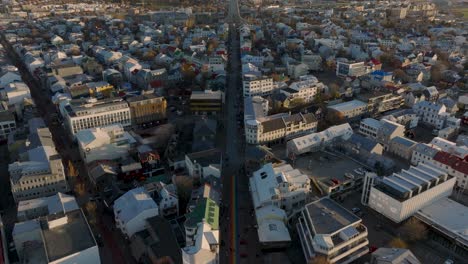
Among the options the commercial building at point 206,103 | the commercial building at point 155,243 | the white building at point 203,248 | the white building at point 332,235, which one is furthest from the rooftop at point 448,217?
the commercial building at point 206,103

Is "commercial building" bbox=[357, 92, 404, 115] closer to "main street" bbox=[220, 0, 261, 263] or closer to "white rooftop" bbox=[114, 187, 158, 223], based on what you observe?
"main street" bbox=[220, 0, 261, 263]

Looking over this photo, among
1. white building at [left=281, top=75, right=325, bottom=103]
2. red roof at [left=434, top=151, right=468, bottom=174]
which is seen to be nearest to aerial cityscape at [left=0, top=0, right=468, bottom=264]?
red roof at [left=434, top=151, right=468, bottom=174]

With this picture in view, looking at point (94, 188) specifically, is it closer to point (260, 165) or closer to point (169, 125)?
point (169, 125)

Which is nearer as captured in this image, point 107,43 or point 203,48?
point 203,48

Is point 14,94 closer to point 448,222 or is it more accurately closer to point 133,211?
point 133,211

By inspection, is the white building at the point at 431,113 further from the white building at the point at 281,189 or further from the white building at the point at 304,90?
the white building at the point at 281,189

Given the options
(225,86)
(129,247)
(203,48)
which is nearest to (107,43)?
(203,48)
